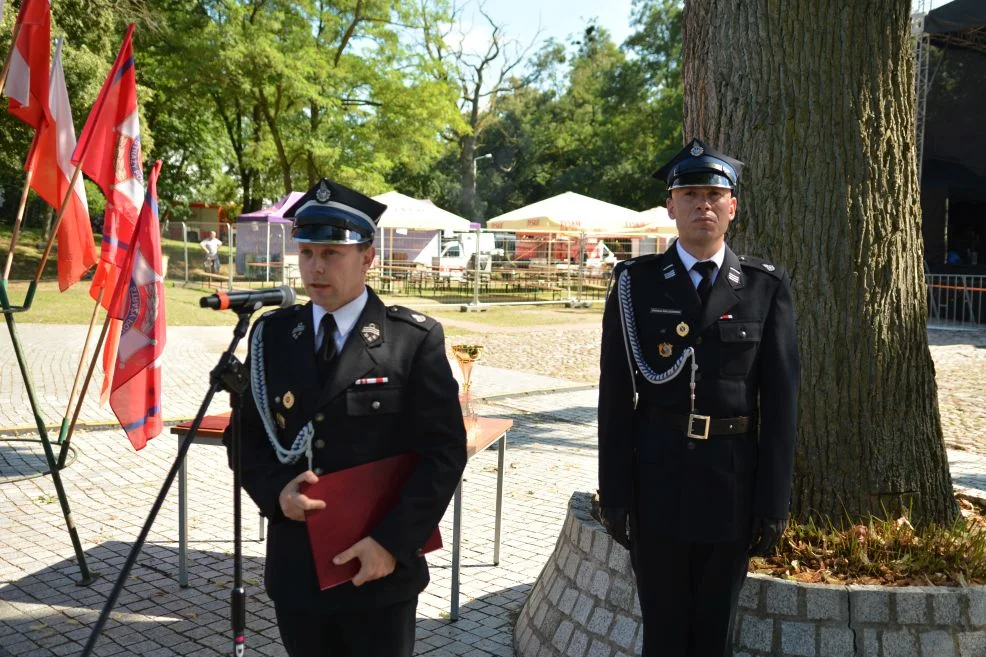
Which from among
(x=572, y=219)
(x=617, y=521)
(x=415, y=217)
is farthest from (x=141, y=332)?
(x=415, y=217)

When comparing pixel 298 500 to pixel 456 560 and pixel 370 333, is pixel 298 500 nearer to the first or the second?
pixel 370 333

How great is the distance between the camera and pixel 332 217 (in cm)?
255

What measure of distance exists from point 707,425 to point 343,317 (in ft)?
3.91

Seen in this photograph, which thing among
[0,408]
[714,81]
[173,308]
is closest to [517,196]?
[173,308]

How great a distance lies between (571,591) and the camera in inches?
149

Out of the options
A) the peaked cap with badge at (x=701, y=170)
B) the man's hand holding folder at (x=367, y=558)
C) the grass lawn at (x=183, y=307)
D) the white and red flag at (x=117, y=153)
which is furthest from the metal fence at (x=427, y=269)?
the man's hand holding folder at (x=367, y=558)

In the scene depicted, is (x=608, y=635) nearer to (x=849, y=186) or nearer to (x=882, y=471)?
(x=882, y=471)

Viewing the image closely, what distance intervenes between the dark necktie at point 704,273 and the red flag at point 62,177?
175 inches

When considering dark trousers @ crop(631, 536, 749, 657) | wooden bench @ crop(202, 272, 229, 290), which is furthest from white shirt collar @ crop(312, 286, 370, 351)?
wooden bench @ crop(202, 272, 229, 290)

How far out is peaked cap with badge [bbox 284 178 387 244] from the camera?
254cm

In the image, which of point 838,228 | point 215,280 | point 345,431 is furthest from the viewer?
point 215,280

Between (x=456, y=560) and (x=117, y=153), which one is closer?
(x=456, y=560)

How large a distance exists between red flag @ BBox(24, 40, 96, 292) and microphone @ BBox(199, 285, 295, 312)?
4.00 metres

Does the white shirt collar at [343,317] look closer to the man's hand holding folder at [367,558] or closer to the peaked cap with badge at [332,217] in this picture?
the peaked cap with badge at [332,217]
